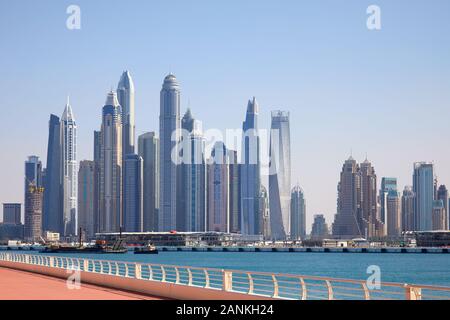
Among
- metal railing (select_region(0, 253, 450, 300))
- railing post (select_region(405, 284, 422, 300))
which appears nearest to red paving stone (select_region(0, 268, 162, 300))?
metal railing (select_region(0, 253, 450, 300))

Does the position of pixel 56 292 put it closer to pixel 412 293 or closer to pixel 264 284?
pixel 264 284

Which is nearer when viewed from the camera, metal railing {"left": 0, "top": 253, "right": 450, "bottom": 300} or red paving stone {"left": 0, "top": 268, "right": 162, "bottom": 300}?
metal railing {"left": 0, "top": 253, "right": 450, "bottom": 300}

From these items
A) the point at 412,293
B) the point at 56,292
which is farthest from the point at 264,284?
the point at 412,293

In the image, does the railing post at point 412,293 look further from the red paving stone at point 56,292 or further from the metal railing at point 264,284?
the red paving stone at point 56,292

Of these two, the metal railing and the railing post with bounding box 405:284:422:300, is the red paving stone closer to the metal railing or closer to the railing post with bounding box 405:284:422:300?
the metal railing

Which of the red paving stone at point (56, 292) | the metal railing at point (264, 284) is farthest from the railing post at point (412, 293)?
the red paving stone at point (56, 292)

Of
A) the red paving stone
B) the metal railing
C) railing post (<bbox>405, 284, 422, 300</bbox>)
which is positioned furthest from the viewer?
the red paving stone

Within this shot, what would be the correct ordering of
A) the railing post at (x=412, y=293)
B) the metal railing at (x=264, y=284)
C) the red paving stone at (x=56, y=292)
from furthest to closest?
the red paving stone at (x=56, y=292), the metal railing at (x=264, y=284), the railing post at (x=412, y=293)
